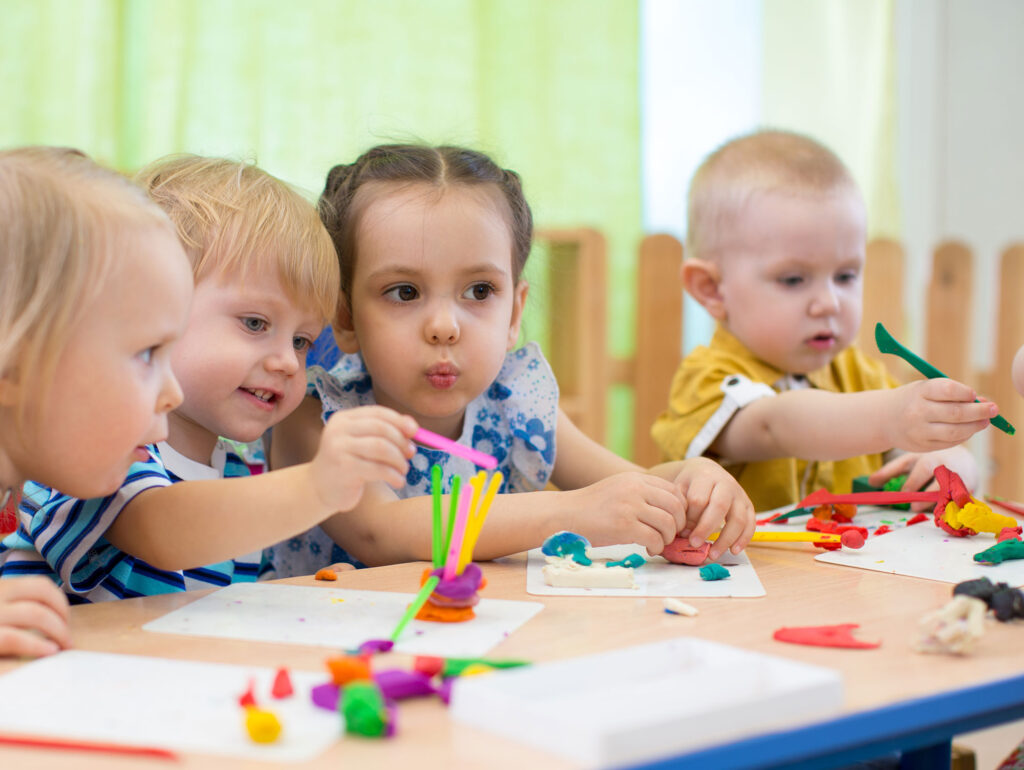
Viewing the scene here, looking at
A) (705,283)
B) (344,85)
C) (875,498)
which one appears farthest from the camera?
(344,85)

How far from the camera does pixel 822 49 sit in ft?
9.51

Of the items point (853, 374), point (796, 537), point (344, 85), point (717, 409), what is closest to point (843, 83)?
point (344, 85)

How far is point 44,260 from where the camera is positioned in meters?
0.61

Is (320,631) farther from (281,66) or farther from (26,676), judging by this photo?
(281,66)

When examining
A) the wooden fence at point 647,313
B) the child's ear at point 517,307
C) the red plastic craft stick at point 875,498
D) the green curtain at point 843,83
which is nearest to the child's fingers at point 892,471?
the red plastic craft stick at point 875,498

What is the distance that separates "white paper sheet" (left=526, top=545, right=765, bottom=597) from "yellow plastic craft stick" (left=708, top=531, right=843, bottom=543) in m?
0.04

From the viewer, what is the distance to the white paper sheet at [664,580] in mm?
712

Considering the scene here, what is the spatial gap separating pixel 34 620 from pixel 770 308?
1.05 metres

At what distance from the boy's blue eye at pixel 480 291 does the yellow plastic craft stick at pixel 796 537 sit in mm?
384

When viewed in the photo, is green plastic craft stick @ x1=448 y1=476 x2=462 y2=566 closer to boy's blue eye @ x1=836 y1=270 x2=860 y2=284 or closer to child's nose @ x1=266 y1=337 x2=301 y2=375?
child's nose @ x1=266 y1=337 x2=301 y2=375

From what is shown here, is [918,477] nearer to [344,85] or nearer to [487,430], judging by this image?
[487,430]

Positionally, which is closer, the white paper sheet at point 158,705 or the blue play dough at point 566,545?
the white paper sheet at point 158,705

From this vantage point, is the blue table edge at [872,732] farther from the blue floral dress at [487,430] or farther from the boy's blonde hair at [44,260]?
the blue floral dress at [487,430]

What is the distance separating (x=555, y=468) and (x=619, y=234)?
150cm
